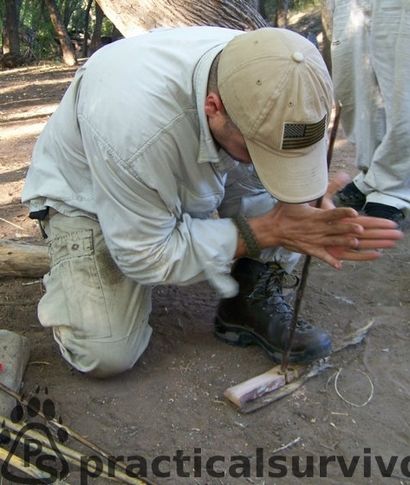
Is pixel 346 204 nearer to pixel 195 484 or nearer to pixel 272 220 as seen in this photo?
pixel 272 220

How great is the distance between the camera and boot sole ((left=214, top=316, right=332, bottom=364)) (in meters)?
2.32

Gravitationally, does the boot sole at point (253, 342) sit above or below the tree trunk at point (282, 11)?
above

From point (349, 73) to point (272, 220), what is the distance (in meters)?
1.95

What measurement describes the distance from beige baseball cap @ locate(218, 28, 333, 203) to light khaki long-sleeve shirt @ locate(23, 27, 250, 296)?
18 centimetres

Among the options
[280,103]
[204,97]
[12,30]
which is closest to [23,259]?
[204,97]

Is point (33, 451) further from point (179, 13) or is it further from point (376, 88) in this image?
point (376, 88)

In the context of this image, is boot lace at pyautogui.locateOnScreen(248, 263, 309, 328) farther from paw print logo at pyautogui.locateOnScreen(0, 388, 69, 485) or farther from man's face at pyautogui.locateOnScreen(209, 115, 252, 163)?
paw print logo at pyautogui.locateOnScreen(0, 388, 69, 485)

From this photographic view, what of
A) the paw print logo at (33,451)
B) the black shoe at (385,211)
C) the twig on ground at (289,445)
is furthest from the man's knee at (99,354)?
the black shoe at (385,211)

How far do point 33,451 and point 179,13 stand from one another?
2.47m

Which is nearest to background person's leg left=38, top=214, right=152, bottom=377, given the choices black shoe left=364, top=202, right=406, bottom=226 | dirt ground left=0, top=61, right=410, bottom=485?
dirt ground left=0, top=61, right=410, bottom=485

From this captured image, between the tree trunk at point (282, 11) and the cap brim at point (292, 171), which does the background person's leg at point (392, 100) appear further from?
the tree trunk at point (282, 11)

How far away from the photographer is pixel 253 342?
2514 millimetres

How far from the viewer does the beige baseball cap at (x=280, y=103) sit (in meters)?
1.62

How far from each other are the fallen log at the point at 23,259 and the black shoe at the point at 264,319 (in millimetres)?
945
